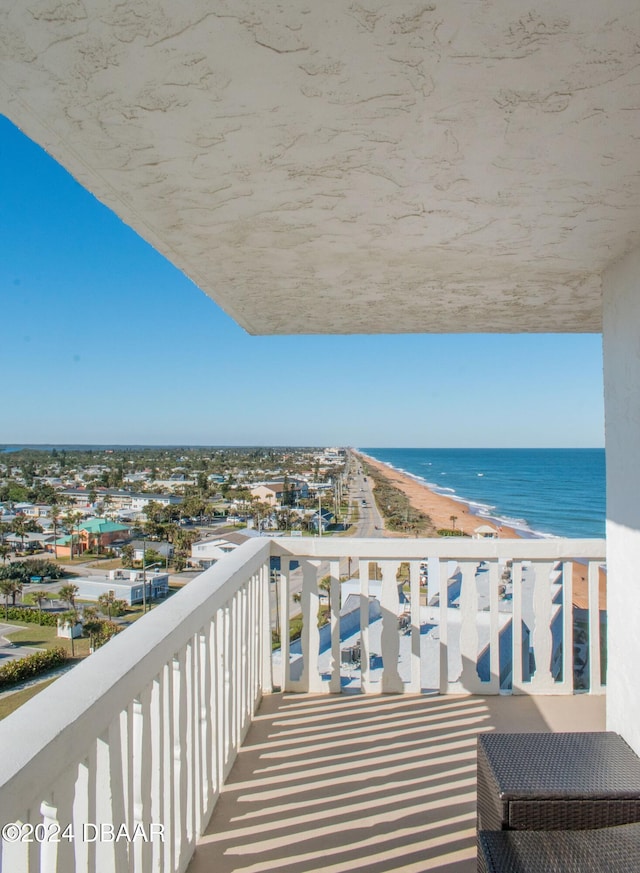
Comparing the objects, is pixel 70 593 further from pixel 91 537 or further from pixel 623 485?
pixel 623 485

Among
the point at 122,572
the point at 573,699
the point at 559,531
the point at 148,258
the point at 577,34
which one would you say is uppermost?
the point at 148,258

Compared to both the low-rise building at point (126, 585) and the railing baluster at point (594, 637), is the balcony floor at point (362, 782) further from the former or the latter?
the low-rise building at point (126, 585)

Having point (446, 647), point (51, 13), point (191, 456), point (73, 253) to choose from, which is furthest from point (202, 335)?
point (51, 13)

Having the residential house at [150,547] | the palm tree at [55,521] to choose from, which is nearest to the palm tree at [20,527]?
the palm tree at [55,521]

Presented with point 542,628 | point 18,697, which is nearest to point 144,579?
point 18,697

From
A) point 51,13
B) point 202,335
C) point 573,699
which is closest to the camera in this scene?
point 51,13

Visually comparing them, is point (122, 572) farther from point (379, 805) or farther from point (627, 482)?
point (627, 482)

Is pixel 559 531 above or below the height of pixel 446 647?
below
